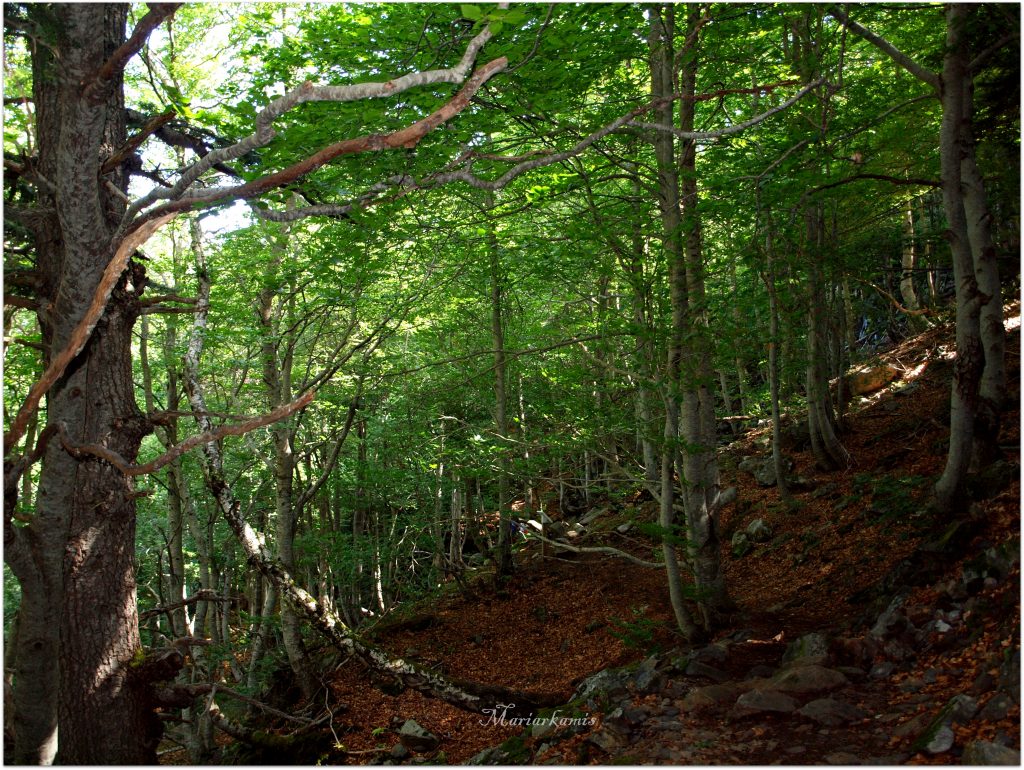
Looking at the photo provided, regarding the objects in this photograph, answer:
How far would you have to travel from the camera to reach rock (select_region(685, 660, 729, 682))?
244 inches

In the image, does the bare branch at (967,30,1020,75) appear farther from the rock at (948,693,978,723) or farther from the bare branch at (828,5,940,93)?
the rock at (948,693,978,723)

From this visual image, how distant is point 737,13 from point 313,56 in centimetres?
433

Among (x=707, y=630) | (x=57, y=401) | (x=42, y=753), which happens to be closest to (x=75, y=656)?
(x=42, y=753)

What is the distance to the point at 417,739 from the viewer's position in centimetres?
802

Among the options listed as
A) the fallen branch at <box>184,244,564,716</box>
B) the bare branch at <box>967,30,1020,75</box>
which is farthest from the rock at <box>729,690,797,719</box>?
the bare branch at <box>967,30,1020,75</box>

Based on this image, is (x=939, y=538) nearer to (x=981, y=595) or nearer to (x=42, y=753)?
(x=981, y=595)

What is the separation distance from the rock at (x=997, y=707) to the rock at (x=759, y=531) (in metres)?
8.18

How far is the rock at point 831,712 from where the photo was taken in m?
4.79

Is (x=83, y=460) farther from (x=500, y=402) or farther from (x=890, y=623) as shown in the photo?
(x=500, y=402)

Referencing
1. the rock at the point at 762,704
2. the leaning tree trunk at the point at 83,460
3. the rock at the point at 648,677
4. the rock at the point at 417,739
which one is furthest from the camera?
the rock at the point at 417,739

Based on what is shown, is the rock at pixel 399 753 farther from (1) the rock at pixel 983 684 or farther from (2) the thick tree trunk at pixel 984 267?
(2) the thick tree trunk at pixel 984 267

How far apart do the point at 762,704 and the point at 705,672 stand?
109cm

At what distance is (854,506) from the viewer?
36.0ft

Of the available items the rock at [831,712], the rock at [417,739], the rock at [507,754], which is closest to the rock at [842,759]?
the rock at [831,712]
